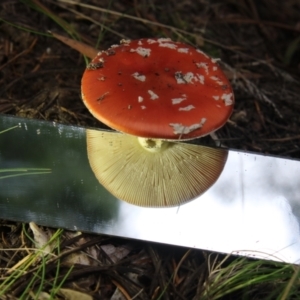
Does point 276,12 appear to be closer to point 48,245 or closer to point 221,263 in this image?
point 221,263

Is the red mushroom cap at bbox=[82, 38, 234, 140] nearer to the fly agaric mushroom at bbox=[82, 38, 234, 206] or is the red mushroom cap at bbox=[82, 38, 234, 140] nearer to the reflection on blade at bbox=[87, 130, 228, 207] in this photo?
the fly agaric mushroom at bbox=[82, 38, 234, 206]

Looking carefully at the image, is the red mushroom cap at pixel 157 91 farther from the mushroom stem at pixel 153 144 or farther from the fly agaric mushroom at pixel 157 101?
the mushroom stem at pixel 153 144

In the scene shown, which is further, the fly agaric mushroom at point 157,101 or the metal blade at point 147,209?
the metal blade at point 147,209

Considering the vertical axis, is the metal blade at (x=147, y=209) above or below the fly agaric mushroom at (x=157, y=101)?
below

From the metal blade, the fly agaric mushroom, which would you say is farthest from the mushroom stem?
the metal blade

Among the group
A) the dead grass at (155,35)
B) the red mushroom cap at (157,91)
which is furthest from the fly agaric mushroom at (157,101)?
the dead grass at (155,35)

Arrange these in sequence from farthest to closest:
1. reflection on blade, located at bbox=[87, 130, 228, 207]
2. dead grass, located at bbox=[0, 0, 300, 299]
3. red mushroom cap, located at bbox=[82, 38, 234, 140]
→ reflection on blade, located at bbox=[87, 130, 228, 207] < dead grass, located at bbox=[0, 0, 300, 299] < red mushroom cap, located at bbox=[82, 38, 234, 140]

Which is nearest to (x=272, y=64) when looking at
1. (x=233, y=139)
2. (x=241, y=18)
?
(x=241, y=18)
